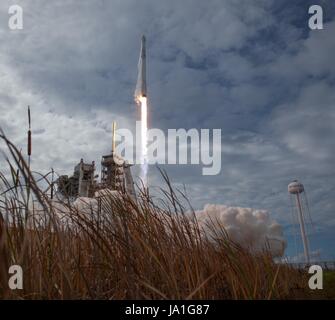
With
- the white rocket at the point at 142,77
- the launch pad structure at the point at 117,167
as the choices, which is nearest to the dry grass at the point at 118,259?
the launch pad structure at the point at 117,167

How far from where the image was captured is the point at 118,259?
3.95 metres

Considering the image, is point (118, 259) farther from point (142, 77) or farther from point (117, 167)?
point (142, 77)

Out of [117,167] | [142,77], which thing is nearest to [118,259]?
[117,167]

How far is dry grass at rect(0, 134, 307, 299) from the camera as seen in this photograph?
3312mm

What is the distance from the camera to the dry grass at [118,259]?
10.9 feet

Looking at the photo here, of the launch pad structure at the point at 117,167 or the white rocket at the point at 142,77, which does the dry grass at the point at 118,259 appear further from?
the white rocket at the point at 142,77

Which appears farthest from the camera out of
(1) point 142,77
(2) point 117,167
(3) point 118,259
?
(1) point 142,77

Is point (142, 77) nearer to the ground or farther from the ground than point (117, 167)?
farther from the ground

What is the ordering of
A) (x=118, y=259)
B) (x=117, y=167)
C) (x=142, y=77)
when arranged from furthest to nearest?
1. (x=142, y=77)
2. (x=117, y=167)
3. (x=118, y=259)

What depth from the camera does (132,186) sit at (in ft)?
21.0

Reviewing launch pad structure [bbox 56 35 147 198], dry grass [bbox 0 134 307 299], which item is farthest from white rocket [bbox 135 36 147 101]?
dry grass [bbox 0 134 307 299]
